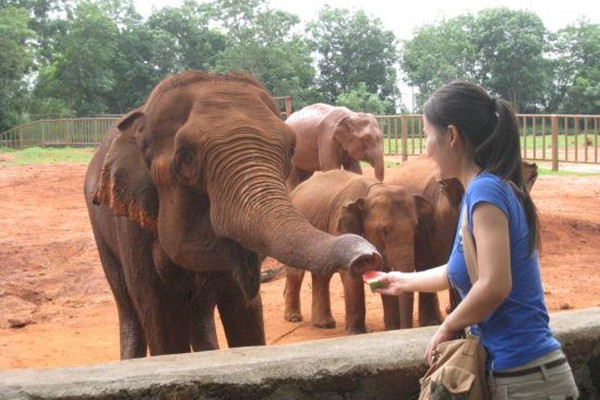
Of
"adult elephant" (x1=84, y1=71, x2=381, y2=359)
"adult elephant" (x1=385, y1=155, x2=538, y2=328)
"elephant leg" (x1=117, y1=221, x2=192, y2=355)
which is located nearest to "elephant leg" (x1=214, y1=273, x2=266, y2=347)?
"adult elephant" (x1=84, y1=71, x2=381, y2=359)

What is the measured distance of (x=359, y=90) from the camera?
135 feet

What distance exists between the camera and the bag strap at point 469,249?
286 centimetres

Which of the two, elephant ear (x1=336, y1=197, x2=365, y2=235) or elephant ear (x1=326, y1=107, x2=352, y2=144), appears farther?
elephant ear (x1=326, y1=107, x2=352, y2=144)

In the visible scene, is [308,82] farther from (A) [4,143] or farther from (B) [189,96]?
(B) [189,96]

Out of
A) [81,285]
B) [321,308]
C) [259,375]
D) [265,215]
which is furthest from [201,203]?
[81,285]

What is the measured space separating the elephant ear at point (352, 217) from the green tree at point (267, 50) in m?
31.5

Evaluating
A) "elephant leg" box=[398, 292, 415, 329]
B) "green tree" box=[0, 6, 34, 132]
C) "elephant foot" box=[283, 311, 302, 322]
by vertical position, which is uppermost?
"green tree" box=[0, 6, 34, 132]

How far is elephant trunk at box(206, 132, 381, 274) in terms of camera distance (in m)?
3.49

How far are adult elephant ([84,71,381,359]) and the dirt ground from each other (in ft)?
9.55

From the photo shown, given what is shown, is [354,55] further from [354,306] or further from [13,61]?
[354,306]

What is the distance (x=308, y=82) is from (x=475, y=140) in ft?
133

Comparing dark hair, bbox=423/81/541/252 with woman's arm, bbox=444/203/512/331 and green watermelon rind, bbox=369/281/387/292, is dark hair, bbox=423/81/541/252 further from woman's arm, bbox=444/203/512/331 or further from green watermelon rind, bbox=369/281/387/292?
green watermelon rind, bbox=369/281/387/292

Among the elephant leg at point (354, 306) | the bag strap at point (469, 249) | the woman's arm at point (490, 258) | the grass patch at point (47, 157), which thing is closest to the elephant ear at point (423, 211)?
the elephant leg at point (354, 306)

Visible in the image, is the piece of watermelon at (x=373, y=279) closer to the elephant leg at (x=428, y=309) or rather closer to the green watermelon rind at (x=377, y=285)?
the green watermelon rind at (x=377, y=285)
